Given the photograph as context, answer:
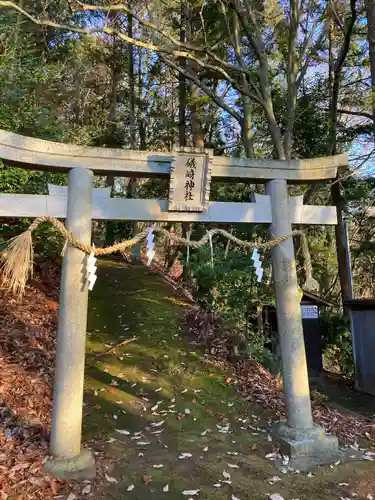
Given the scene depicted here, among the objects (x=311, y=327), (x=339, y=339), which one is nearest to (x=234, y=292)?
(x=311, y=327)

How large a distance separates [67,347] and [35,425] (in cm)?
121

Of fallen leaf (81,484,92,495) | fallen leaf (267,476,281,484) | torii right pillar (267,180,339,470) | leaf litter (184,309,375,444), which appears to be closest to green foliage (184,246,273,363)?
leaf litter (184,309,375,444)

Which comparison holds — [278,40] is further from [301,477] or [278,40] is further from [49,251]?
[301,477]

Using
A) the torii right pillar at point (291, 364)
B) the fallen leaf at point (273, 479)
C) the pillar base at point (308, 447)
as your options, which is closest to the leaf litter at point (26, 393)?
the fallen leaf at point (273, 479)

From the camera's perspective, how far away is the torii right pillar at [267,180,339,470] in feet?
15.4

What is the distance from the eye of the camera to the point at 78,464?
4059mm

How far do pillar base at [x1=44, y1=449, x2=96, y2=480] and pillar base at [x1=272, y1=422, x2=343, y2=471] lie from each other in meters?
2.21

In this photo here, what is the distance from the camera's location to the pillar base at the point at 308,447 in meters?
4.57

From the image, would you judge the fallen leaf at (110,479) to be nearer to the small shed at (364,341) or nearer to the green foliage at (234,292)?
the green foliage at (234,292)

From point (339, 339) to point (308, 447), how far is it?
865 centimetres

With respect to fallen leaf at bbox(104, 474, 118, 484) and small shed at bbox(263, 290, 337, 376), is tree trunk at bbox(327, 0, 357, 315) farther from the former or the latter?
fallen leaf at bbox(104, 474, 118, 484)

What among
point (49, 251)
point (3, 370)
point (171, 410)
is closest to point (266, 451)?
point (171, 410)

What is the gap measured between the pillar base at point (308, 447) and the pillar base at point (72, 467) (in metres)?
2.21

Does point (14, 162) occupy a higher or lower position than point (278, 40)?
lower
